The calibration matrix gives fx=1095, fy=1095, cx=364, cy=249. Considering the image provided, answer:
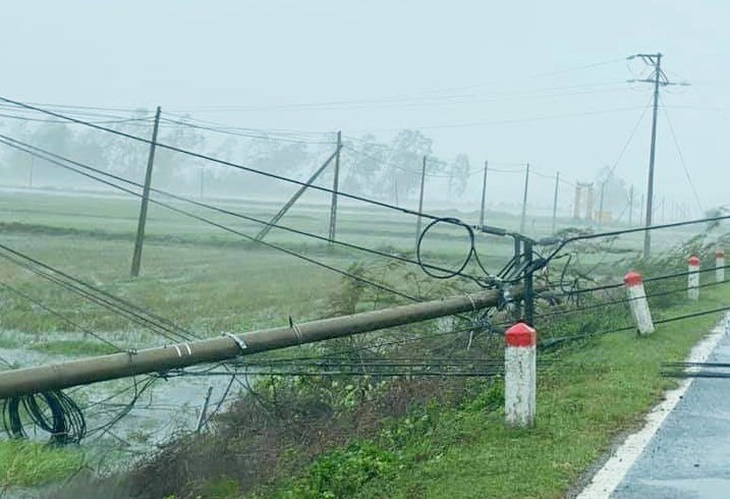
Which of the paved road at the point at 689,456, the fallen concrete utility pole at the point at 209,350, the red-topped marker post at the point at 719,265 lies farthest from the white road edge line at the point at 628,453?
the red-topped marker post at the point at 719,265

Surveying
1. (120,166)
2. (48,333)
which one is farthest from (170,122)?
(120,166)

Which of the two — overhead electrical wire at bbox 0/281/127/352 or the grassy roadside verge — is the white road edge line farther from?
overhead electrical wire at bbox 0/281/127/352

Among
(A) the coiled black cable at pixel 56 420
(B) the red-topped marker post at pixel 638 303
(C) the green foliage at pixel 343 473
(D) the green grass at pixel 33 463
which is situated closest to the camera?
(C) the green foliage at pixel 343 473

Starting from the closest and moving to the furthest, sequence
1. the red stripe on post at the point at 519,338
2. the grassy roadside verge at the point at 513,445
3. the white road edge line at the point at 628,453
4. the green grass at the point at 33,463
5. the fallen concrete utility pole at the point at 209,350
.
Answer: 1. the white road edge line at the point at 628,453
2. the fallen concrete utility pole at the point at 209,350
3. the grassy roadside verge at the point at 513,445
4. the red stripe on post at the point at 519,338
5. the green grass at the point at 33,463

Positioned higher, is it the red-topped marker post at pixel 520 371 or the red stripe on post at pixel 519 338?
the red stripe on post at pixel 519 338

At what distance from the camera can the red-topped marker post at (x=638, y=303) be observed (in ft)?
45.3

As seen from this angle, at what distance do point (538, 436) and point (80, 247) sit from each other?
1175 inches

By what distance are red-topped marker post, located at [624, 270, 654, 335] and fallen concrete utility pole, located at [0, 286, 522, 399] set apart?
3325 millimetres

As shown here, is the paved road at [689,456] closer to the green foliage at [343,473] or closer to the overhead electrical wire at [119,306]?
the green foliage at [343,473]

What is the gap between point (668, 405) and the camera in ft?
32.5

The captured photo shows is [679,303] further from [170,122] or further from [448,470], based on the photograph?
[170,122]

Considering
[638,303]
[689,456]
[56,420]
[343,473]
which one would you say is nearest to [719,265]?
[638,303]

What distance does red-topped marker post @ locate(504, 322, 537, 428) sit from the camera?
8.45 metres

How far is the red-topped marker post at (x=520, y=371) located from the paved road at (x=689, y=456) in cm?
98
